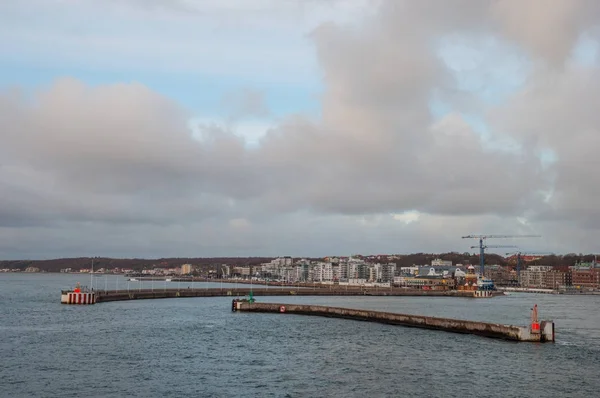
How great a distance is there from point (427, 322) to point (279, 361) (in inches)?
1143

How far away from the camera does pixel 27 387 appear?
3409 centimetres

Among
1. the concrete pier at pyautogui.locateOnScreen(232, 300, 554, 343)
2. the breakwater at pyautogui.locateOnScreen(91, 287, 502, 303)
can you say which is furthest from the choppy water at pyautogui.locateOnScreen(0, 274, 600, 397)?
the breakwater at pyautogui.locateOnScreen(91, 287, 502, 303)

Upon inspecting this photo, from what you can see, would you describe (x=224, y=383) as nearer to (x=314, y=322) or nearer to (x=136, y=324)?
(x=136, y=324)

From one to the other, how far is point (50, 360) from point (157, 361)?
307 inches

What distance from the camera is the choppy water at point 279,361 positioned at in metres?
34.8

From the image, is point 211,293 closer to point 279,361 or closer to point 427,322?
point 427,322

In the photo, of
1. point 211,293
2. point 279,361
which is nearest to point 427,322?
point 279,361

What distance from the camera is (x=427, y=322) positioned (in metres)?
68.1

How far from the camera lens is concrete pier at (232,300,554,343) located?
2196 inches

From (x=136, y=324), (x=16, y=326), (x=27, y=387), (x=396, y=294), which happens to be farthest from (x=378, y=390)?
(x=396, y=294)

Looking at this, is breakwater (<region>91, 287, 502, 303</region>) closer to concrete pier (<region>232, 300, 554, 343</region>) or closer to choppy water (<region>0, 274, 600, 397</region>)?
concrete pier (<region>232, 300, 554, 343</region>)

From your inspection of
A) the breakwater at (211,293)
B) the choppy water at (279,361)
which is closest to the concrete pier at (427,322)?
the choppy water at (279,361)

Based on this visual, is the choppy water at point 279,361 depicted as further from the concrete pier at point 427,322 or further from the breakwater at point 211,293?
the breakwater at point 211,293

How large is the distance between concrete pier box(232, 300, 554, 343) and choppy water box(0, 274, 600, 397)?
191 centimetres
